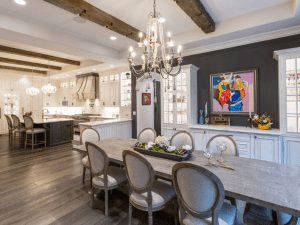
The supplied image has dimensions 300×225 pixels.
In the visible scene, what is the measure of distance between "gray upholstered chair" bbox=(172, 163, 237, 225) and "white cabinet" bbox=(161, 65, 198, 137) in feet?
9.36

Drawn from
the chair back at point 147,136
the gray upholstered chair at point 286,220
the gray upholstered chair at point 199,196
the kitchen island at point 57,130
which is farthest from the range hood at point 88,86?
the gray upholstered chair at point 286,220

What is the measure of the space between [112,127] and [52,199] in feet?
9.77

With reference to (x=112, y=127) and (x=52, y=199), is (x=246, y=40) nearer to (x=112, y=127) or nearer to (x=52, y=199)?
(x=112, y=127)

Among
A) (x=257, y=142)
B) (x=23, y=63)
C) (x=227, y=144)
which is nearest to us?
(x=227, y=144)

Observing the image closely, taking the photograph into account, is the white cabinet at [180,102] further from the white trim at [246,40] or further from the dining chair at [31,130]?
the dining chair at [31,130]

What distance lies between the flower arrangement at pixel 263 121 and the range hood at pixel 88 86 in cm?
620

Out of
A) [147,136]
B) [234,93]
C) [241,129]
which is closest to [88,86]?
[147,136]

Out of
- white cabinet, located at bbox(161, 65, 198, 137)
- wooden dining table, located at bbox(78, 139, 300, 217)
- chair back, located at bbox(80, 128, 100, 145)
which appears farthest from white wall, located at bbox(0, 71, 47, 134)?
wooden dining table, located at bbox(78, 139, 300, 217)

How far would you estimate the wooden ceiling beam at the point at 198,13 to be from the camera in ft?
8.85

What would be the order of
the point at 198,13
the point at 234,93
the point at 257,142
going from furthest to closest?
the point at 234,93
the point at 257,142
the point at 198,13

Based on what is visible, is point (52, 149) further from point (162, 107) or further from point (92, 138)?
point (162, 107)

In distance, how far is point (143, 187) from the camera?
190cm

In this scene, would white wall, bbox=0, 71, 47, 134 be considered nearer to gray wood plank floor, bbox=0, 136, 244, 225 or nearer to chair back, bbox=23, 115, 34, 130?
chair back, bbox=23, 115, 34, 130

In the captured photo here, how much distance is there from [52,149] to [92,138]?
3.03m
